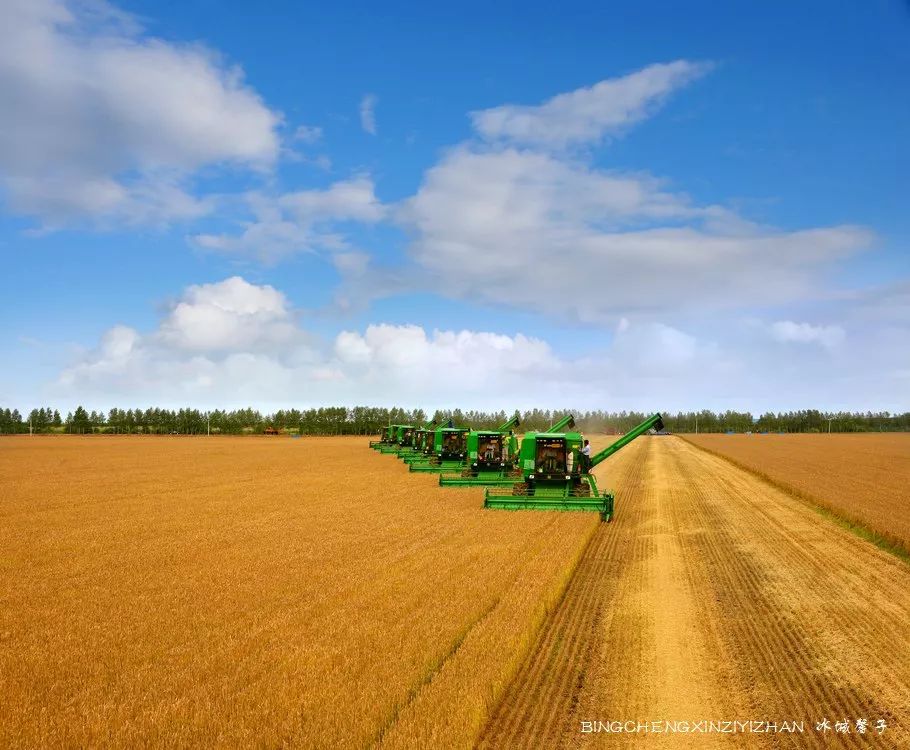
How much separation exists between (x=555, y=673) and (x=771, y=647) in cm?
351

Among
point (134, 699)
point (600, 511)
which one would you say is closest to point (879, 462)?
point (600, 511)

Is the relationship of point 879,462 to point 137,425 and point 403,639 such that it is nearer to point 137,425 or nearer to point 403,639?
point 403,639

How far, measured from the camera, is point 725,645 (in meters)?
9.78

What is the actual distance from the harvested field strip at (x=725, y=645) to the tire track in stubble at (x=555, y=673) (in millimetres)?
24

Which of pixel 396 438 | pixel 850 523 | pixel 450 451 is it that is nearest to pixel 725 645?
pixel 850 523

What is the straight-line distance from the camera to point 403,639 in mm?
9469

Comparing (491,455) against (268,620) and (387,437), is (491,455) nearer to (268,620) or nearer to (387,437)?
(268,620)

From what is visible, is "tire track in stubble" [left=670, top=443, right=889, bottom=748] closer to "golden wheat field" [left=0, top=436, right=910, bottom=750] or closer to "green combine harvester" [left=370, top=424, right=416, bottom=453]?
"golden wheat field" [left=0, top=436, right=910, bottom=750]

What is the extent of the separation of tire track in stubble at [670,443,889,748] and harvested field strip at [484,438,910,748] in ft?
0.08

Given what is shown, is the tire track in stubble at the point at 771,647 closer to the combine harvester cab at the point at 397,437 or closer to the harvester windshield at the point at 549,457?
the harvester windshield at the point at 549,457

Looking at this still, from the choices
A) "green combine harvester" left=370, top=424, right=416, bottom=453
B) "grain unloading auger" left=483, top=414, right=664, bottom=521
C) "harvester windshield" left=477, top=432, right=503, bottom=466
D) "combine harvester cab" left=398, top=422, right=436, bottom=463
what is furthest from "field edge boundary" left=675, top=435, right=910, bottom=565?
"green combine harvester" left=370, top=424, right=416, bottom=453

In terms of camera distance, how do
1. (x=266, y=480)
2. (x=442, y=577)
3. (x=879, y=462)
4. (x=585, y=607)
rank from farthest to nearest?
(x=879, y=462) → (x=266, y=480) → (x=442, y=577) → (x=585, y=607)

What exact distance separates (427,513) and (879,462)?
147 feet

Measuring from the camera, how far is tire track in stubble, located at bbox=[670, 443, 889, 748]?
774cm
